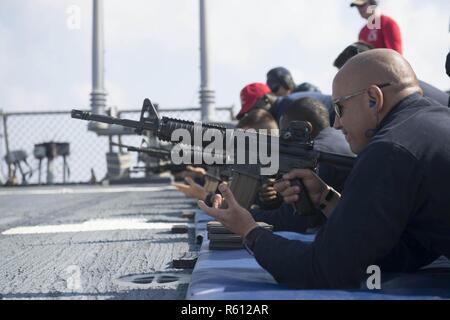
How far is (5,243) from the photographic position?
12.5 feet

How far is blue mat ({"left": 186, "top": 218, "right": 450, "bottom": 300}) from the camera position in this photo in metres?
1.81

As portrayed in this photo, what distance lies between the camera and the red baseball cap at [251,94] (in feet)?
18.9

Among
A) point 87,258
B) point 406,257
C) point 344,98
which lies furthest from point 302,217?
point 344,98

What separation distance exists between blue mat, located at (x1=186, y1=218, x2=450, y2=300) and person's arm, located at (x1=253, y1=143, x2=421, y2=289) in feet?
0.28

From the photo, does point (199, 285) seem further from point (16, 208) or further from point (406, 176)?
point (16, 208)

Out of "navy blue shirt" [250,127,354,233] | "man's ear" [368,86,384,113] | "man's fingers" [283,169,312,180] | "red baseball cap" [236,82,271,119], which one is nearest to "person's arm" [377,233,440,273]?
"man's ear" [368,86,384,113]

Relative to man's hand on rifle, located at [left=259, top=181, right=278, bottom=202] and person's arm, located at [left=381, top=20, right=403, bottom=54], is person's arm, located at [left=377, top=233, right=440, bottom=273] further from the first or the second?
person's arm, located at [left=381, top=20, right=403, bottom=54]

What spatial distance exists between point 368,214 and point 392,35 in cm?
360

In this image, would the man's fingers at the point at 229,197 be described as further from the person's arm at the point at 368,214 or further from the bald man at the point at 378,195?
the person's arm at the point at 368,214

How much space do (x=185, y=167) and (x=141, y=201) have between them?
3.09ft

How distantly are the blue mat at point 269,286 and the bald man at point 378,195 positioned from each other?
6cm

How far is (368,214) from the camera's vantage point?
174 centimetres

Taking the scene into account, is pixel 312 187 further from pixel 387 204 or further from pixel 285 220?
pixel 285 220
